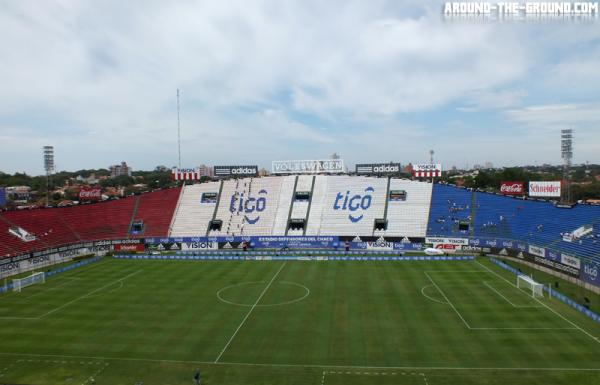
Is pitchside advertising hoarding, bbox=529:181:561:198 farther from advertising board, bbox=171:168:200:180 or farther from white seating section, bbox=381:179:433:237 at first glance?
advertising board, bbox=171:168:200:180

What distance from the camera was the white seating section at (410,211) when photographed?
79188 mm

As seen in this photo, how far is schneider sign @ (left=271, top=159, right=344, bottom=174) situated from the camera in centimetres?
9600

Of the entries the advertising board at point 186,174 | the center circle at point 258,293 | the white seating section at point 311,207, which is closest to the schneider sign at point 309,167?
the white seating section at point 311,207

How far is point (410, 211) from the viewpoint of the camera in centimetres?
8338

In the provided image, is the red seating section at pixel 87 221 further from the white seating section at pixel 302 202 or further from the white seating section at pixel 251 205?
the white seating section at pixel 302 202

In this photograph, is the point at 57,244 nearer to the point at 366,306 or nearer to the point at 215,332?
the point at 215,332

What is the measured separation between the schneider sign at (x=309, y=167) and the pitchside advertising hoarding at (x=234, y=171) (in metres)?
5.33

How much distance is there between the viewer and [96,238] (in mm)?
79688

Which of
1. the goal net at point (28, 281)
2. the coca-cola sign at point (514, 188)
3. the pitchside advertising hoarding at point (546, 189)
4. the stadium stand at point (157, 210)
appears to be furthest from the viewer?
the stadium stand at point (157, 210)

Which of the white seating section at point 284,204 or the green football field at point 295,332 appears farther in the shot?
the white seating section at point 284,204

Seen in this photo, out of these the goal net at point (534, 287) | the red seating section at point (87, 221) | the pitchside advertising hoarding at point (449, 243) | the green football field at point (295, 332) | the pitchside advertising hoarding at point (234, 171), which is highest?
the pitchside advertising hoarding at point (234, 171)

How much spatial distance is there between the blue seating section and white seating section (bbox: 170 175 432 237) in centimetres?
348

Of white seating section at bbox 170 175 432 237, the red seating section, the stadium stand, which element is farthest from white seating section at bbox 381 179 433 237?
the red seating section

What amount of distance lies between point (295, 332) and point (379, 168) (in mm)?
64267
